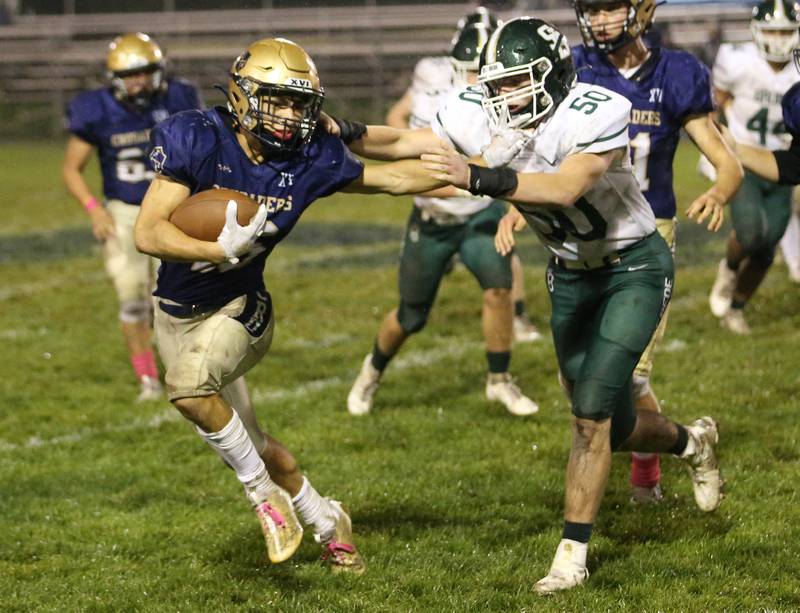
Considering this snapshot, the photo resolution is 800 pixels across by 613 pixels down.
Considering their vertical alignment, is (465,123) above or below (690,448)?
above

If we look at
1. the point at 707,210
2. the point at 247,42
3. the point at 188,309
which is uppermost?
the point at 707,210

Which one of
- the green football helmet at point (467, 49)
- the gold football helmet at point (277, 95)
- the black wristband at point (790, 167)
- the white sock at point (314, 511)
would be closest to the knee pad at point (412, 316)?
the green football helmet at point (467, 49)

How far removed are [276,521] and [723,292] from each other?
4367 millimetres

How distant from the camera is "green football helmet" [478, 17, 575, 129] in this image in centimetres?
358

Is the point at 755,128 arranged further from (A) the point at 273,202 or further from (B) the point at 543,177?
(A) the point at 273,202

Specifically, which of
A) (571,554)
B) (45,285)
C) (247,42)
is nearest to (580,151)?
(571,554)

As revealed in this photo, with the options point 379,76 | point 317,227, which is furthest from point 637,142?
point 379,76

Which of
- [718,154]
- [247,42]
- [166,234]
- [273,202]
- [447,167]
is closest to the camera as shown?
[447,167]

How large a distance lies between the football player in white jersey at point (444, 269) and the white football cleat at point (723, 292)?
1.81m

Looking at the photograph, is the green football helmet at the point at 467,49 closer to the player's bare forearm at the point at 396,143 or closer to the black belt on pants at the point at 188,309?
the player's bare forearm at the point at 396,143

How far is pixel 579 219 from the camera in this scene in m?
3.79

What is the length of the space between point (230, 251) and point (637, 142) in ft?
6.94

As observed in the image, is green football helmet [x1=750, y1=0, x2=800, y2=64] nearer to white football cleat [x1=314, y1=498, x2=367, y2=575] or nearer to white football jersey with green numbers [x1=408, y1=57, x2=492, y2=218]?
white football jersey with green numbers [x1=408, y1=57, x2=492, y2=218]

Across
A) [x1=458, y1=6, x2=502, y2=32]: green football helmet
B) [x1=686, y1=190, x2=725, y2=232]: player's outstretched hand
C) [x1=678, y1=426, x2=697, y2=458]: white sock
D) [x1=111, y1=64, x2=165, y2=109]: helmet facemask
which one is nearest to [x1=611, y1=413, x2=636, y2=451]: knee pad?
[x1=678, y1=426, x2=697, y2=458]: white sock
